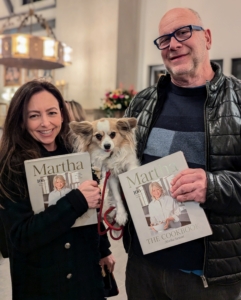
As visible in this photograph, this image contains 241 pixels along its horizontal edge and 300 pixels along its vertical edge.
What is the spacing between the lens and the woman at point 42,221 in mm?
1161

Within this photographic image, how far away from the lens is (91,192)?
1.19m

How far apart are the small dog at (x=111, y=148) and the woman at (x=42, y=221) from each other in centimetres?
10

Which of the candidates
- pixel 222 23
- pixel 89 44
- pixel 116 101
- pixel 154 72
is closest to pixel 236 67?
pixel 222 23

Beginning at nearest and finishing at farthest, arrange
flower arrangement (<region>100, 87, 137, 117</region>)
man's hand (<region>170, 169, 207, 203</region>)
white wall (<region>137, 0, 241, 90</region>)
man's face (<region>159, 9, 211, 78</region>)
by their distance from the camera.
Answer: man's hand (<region>170, 169, 207, 203</region>), man's face (<region>159, 9, 211, 78</region>), white wall (<region>137, 0, 241, 90</region>), flower arrangement (<region>100, 87, 137, 117</region>)

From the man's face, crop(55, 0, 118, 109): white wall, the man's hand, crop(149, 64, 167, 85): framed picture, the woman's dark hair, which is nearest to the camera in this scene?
the man's hand

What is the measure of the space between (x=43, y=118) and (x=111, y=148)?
304 mm

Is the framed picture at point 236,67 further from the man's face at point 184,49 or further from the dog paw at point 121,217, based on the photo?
the dog paw at point 121,217

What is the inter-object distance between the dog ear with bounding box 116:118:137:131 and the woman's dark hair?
320 millimetres

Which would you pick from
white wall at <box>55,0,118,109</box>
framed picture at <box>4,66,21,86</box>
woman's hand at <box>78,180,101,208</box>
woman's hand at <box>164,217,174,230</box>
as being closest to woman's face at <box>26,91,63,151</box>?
woman's hand at <box>78,180,101,208</box>

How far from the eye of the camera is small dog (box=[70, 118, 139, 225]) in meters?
1.28

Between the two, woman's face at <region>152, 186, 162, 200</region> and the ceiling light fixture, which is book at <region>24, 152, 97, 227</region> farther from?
the ceiling light fixture

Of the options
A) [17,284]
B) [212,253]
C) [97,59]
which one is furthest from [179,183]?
[97,59]

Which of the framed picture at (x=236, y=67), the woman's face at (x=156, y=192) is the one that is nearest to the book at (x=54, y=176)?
the woman's face at (x=156, y=192)

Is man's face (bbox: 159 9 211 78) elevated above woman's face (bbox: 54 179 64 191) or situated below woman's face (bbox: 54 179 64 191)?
above
